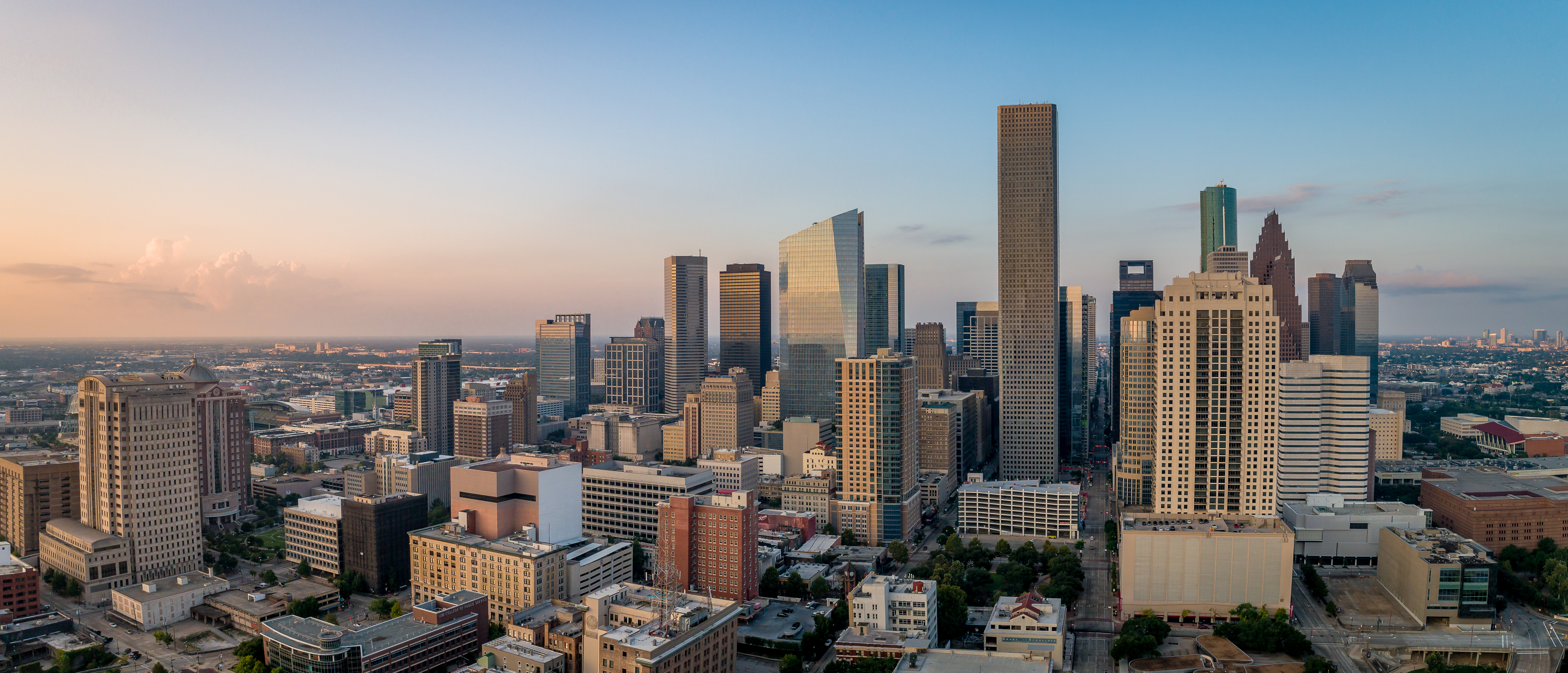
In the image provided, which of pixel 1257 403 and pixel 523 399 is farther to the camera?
pixel 523 399

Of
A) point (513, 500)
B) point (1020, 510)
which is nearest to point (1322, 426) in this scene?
point (1020, 510)

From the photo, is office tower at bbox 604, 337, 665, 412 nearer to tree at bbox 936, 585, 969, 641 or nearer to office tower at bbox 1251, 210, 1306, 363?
office tower at bbox 1251, 210, 1306, 363

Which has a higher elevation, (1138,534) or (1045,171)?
(1045,171)

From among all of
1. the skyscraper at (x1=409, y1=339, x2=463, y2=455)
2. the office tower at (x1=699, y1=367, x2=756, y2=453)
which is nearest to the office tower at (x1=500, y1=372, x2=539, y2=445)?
the skyscraper at (x1=409, y1=339, x2=463, y2=455)

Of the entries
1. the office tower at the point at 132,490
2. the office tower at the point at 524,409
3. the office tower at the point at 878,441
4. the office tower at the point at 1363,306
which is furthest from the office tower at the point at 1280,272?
the office tower at the point at 132,490

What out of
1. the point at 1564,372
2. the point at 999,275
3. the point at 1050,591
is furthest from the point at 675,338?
the point at 1564,372

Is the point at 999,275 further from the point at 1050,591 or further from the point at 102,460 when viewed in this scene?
the point at 102,460

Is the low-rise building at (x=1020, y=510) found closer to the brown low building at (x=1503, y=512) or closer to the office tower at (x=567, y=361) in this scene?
the brown low building at (x=1503, y=512)
